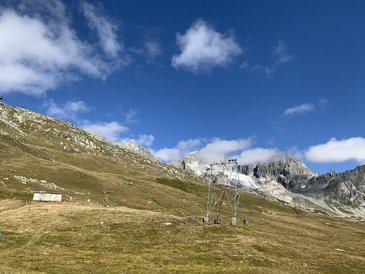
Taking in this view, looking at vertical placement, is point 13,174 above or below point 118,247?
above

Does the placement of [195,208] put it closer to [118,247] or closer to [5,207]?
[5,207]

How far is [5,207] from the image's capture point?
280 feet

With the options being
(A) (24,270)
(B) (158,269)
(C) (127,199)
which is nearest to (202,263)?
(B) (158,269)

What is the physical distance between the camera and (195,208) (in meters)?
160

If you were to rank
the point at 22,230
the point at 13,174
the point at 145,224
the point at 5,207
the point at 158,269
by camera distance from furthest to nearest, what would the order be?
1. the point at 13,174
2. the point at 5,207
3. the point at 145,224
4. the point at 22,230
5. the point at 158,269

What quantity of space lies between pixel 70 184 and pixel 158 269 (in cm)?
11410

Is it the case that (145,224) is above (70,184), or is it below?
below

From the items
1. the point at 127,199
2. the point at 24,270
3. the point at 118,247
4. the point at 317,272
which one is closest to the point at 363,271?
the point at 317,272

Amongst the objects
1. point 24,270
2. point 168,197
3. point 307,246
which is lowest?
point 24,270

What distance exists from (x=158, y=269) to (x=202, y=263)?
723 cm

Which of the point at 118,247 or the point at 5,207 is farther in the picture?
the point at 5,207

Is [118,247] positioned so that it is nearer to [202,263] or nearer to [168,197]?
[202,263]

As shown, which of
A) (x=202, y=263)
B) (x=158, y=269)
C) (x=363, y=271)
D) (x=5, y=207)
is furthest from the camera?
(x=5, y=207)

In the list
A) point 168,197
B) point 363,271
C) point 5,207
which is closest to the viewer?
point 363,271
